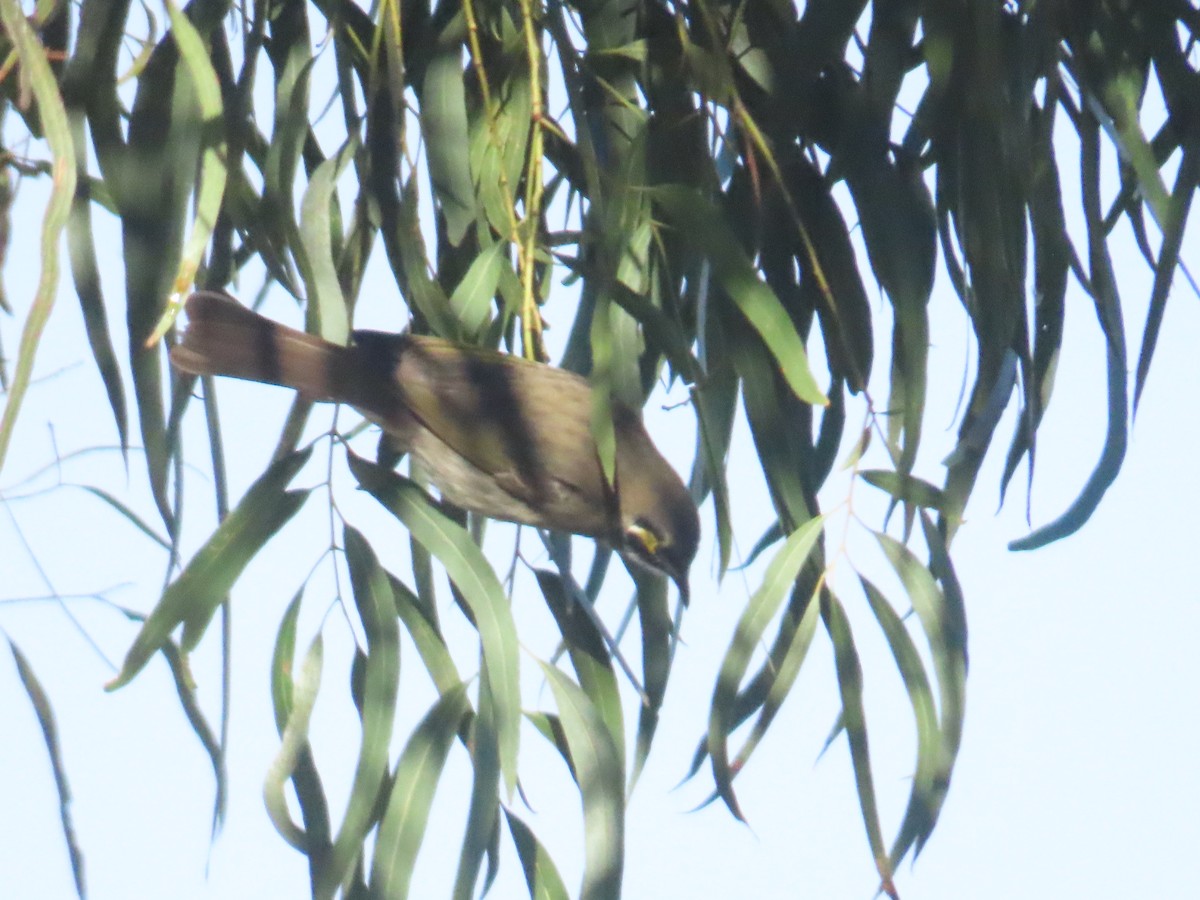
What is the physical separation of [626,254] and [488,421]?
401 millimetres

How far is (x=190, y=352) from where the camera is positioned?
7.00 feet

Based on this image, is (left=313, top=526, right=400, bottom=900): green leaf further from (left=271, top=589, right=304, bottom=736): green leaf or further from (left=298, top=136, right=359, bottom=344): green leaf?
(left=298, top=136, right=359, bottom=344): green leaf

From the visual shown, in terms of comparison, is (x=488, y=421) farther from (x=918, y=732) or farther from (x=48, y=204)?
(x=48, y=204)

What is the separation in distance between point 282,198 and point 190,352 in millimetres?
262

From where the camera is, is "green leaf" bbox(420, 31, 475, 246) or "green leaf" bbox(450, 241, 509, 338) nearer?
"green leaf" bbox(450, 241, 509, 338)

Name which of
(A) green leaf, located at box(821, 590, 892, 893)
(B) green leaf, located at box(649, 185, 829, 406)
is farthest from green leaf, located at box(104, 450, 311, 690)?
(A) green leaf, located at box(821, 590, 892, 893)

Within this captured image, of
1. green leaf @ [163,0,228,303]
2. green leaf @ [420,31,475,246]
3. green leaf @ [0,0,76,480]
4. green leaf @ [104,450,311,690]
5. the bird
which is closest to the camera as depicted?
green leaf @ [0,0,76,480]

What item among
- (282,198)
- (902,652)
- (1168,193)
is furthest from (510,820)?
(1168,193)

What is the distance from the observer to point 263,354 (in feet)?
7.35

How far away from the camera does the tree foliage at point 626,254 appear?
1897mm

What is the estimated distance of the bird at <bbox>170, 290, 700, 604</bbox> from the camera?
7.36ft

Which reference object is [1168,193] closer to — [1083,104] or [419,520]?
[1083,104]

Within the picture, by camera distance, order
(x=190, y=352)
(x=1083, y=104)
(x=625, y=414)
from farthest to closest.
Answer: (x=625, y=414)
(x=1083, y=104)
(x=190, y=352)

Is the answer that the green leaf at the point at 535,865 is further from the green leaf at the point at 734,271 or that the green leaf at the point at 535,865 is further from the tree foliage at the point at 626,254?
the green leaf at the point at 734,271
